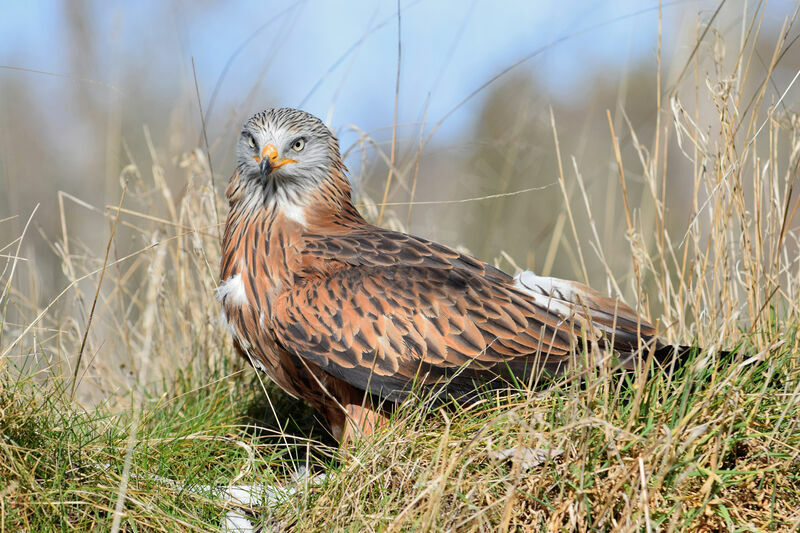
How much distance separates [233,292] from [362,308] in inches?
29.3

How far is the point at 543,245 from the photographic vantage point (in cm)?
1112

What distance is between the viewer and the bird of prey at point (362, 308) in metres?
3.59

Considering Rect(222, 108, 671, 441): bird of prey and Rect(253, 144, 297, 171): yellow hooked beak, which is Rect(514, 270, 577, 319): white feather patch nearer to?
Rect(222, 108, 671, 441): bird of prey

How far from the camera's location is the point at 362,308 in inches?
144

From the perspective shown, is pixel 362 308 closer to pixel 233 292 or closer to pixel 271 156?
pixel 233 292

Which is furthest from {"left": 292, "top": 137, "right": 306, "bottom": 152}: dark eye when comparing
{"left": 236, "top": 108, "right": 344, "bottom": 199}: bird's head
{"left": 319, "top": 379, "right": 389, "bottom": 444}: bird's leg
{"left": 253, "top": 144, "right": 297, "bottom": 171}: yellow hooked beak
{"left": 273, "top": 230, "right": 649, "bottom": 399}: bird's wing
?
{"left": 319, "top": 379, "right": 389, "bottom": 444}: bird's leg

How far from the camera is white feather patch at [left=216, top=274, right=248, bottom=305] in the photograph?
388 centimetres

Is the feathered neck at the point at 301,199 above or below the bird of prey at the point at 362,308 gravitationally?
above

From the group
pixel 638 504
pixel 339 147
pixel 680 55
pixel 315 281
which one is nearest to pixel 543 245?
pixel 680 55

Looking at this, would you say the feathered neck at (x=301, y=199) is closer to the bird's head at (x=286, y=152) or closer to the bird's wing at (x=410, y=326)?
the bird's head at (x=286, y=152)

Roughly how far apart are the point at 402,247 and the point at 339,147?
99cm

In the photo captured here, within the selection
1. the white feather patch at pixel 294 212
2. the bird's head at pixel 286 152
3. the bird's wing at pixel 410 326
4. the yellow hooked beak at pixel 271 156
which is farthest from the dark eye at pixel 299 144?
the bird's wing at pixel 410 326

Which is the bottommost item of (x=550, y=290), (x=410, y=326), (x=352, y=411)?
(x=352, y=411)

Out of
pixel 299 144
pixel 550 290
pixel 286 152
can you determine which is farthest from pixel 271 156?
pixel 550 290
